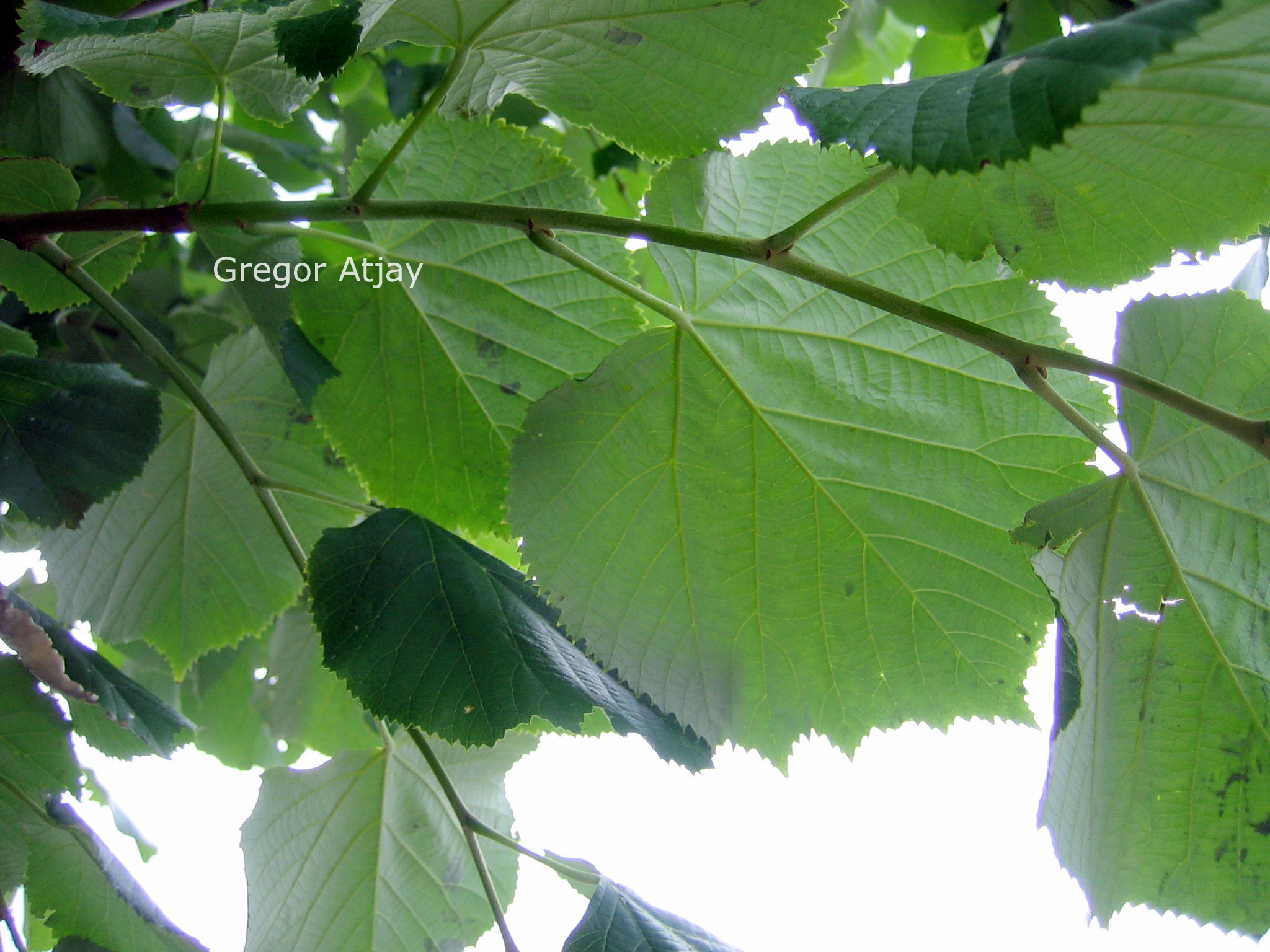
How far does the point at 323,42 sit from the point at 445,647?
299 mm

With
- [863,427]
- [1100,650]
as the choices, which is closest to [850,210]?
[863,427]

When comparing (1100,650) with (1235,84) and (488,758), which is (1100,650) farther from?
(488,758)

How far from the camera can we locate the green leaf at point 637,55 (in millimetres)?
462

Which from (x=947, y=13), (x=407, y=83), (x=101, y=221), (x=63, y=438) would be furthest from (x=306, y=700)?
(x=947, y=13)

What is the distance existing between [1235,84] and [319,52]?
370mm

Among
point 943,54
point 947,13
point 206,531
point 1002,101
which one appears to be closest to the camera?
point 1002,101

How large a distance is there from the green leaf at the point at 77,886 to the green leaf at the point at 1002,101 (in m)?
0.66

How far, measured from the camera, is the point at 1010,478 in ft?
1.66

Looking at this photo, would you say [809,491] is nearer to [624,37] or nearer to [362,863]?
[624,37]

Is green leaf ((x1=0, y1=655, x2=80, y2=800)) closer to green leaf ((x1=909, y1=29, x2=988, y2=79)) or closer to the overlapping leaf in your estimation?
the overlapping leaf

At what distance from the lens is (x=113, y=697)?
603 millimetres

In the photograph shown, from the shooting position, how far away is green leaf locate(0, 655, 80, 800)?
65 cm

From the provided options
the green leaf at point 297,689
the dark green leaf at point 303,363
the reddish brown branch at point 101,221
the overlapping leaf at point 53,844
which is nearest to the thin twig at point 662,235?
the reddish brown branch at point 101,221

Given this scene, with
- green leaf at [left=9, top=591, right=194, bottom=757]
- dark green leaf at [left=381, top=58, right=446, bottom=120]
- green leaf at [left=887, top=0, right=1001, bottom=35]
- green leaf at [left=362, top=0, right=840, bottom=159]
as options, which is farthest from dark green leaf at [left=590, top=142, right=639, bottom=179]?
green leaf at [left=9, top=591, right=194, bottom=757]
